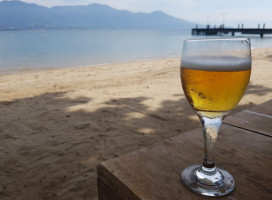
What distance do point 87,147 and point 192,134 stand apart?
2209mm

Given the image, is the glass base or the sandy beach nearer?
the glass base

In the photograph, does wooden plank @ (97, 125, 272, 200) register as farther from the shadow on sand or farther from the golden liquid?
the shadow on sand

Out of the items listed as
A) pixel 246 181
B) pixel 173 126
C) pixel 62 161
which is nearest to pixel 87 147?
pixel 62 161

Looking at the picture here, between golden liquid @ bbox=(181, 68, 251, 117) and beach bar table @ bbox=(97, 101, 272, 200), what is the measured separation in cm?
23

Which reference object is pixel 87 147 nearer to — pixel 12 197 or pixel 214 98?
pixel 12 197

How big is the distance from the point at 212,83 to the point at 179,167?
12.4 inches

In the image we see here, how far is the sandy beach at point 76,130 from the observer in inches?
91.5

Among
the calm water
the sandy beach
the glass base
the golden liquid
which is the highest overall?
the golden liquid

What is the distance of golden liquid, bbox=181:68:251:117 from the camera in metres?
0.61

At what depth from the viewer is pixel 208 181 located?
2.23 feet

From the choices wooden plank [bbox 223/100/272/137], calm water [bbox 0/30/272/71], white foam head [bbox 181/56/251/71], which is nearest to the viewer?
white foam head [bbox 181/56/251/71]

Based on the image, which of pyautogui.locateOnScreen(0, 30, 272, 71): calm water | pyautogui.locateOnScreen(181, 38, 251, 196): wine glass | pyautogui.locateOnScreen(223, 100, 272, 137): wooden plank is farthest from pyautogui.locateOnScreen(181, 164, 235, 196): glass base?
pyautogui.locateOnScreen(0, 30, 272, 71): calm water

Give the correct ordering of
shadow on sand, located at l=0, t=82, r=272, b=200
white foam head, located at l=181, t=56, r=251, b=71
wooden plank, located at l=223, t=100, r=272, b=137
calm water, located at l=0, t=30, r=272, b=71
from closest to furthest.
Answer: white foam head, located at l=181, t=56, r=251, b=71, wooden plank, located at l=223, t=100, r=272, b=137, shadow on sand, located at l=0, t=82, r=272, b=200, calm water, located at l=0, t=30, r=272, b=71

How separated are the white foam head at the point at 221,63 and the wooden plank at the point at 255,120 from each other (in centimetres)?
54
